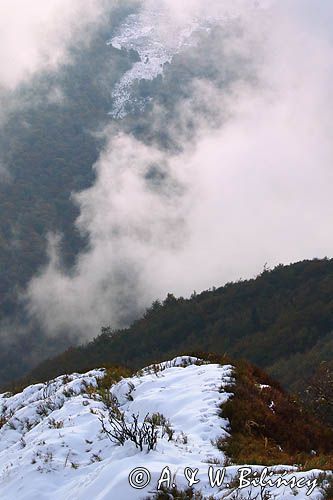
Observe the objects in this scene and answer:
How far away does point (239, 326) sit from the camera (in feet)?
286

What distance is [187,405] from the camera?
10312 millimetres

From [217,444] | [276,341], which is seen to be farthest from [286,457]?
[276,341]

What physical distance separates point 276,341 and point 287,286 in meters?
18.1

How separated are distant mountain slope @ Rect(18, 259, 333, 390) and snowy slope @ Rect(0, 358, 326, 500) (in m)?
59.1

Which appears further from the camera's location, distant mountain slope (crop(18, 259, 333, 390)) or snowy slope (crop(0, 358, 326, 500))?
distant mountain slope (crop(18, 259, 333, 390))
